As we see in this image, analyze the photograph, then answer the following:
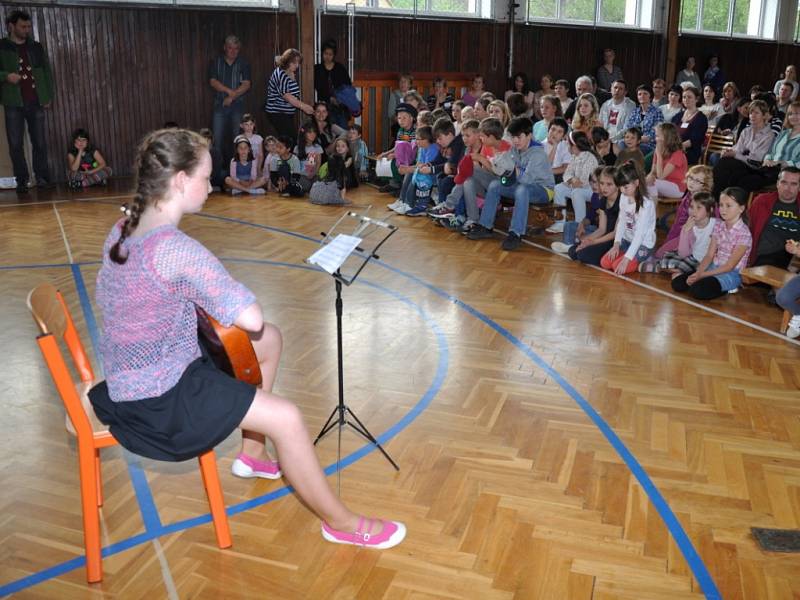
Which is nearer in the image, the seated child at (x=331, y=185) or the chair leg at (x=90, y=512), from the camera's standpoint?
the chair leg at (x=90, y=512)

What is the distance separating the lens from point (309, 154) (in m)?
10.5

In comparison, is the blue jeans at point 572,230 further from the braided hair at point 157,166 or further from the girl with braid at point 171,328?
the braided hair at point 157,166

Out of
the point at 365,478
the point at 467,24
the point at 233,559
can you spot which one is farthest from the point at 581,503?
the point at 467,24

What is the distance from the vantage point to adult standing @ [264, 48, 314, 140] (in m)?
11.3

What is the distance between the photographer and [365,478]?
3.61 m

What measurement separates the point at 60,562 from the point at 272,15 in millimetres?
10727

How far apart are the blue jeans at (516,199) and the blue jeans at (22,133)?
20.4ft

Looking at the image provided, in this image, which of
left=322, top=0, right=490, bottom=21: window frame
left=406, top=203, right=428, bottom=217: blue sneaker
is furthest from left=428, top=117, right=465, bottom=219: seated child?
left=322, top=0, right=490, bottom=21: window frame

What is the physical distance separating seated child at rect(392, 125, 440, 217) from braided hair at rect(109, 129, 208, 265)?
21.6ft

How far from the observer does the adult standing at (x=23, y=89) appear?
10008 mm

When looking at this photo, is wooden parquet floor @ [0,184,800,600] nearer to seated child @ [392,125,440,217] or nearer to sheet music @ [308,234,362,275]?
sheet music @ [308,234,362,275]

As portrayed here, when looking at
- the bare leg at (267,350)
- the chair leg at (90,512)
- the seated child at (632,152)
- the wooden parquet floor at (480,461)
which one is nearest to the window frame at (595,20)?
the seated child at (632,152)

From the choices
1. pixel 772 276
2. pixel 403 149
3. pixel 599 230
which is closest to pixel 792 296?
pixel 772 276

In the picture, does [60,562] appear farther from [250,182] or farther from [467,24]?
[467,24]
